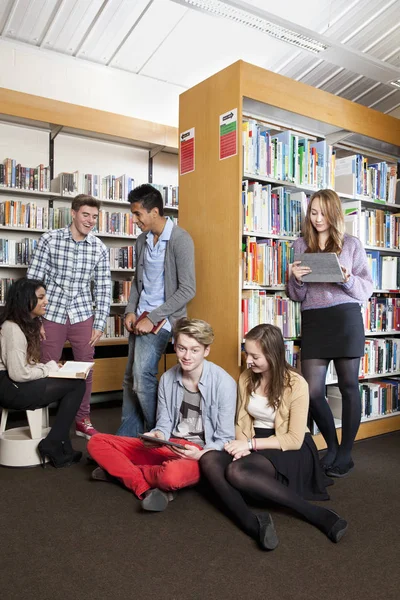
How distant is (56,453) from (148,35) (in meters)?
4.12

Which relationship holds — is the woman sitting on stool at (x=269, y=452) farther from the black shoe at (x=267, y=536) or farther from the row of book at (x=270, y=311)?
the row of book at (x=270, y=311)

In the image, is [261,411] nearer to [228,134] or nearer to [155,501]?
[155,501]

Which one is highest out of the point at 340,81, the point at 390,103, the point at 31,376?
the point at 340,81

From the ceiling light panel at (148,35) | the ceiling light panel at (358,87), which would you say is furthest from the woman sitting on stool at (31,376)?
the ceiling light panel at (358,87)

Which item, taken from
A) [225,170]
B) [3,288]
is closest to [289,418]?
[225,170]

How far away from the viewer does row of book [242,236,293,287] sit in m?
2.84

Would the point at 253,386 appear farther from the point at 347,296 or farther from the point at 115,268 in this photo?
the point at 115,268

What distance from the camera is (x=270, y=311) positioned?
2979 millimetres

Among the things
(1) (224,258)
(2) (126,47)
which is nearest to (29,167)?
(2) (126,47)

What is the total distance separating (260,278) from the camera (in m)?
2.93

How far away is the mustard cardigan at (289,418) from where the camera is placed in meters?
2.23

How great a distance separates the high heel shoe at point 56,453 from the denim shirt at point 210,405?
69 centimetres

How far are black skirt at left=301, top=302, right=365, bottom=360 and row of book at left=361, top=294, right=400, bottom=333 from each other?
2.30ft

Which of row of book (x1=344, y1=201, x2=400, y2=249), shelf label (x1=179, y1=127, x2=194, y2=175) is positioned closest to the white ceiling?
shelf label (x1=179, y1=127, x2=194, y2=175)
